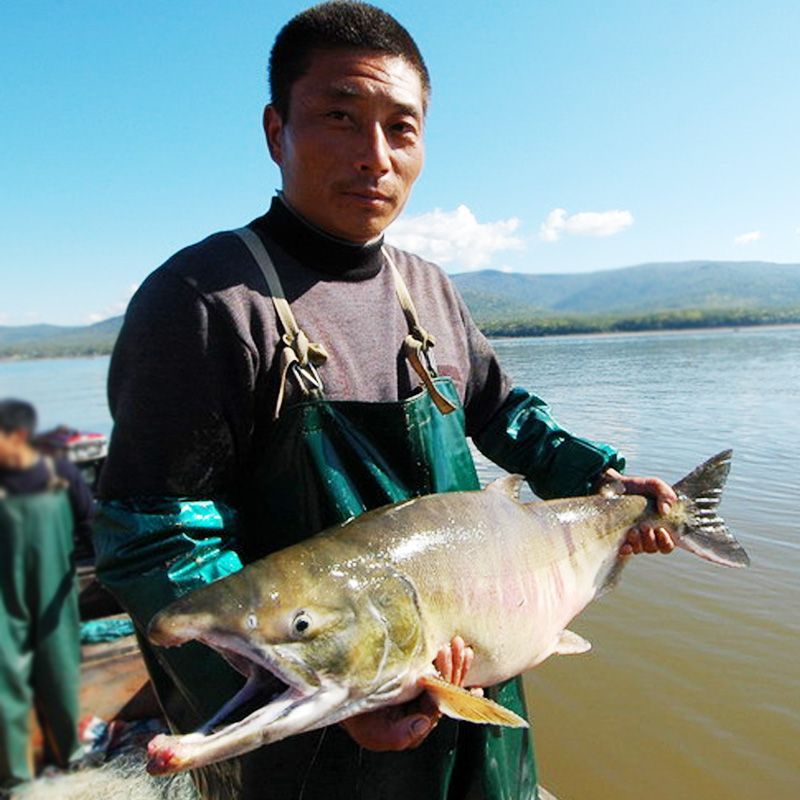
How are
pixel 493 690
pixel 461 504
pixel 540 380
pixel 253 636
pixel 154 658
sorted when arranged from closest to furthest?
pixel 253 636 < pixel 154 658 < pixel 461 504 < pixel 493 690 < pixel 540 380

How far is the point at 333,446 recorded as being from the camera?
204 cm

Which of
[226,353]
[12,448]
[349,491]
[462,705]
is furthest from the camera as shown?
[349,491]

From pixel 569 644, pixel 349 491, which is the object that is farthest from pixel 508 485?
pixel 349 491

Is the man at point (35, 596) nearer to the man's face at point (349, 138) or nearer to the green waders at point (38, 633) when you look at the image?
the green waders at point (38, 633)

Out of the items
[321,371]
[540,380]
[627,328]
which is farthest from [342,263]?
[627,328]

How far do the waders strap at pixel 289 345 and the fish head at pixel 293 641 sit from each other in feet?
1.59

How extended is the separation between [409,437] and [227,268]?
2.39ft

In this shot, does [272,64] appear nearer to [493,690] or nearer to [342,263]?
[342,263]

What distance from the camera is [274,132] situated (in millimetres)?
2432

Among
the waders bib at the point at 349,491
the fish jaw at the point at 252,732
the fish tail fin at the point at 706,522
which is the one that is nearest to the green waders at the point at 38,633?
the fish jaw at the point at 252,732

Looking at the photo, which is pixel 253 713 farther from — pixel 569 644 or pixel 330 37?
pixel 330 37

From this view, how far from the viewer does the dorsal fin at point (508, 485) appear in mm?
2520

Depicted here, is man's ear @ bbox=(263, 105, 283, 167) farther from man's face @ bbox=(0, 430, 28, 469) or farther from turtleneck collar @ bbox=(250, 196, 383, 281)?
man's face @ bbox=(0, 430, 28, 469)

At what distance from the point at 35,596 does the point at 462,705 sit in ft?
3.40
